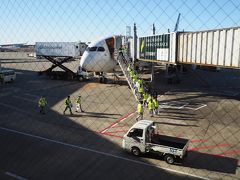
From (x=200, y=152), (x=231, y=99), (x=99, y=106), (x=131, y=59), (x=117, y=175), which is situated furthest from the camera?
(x=131, y=59)

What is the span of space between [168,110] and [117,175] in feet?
26.5

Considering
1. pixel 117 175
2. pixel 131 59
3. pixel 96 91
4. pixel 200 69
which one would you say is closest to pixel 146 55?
pixel 131 59

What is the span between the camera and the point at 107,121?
48.9 feet

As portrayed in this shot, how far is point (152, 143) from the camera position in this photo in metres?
10.5

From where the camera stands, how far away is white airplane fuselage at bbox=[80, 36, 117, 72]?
75.7 feet

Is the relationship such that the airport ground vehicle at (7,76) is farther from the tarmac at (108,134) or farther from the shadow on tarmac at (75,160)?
the shadow on tarmac at (75,160)

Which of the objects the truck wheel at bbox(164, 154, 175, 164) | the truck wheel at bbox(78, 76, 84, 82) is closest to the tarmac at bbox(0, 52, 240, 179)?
the truck wheel at bbox(164, 154, 175, 164)

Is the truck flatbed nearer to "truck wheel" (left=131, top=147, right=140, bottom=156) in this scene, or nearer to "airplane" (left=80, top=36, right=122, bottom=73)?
"truck wheel" (left=131, top=147, right=140, bottom=156)

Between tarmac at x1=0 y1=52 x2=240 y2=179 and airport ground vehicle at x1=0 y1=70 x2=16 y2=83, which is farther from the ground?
airport ground vehicle at x1=0 y1=70 x2=16 y2=83

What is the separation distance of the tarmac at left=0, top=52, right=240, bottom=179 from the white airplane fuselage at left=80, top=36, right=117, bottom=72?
5.72 feet

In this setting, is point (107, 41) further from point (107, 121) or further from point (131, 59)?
point (107, 121)

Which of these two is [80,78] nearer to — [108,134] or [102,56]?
[102,56]

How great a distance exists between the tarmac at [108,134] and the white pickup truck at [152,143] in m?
0.29

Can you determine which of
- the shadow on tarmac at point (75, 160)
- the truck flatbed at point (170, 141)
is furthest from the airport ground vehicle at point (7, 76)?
the truck flatbed at point (170, 141)
